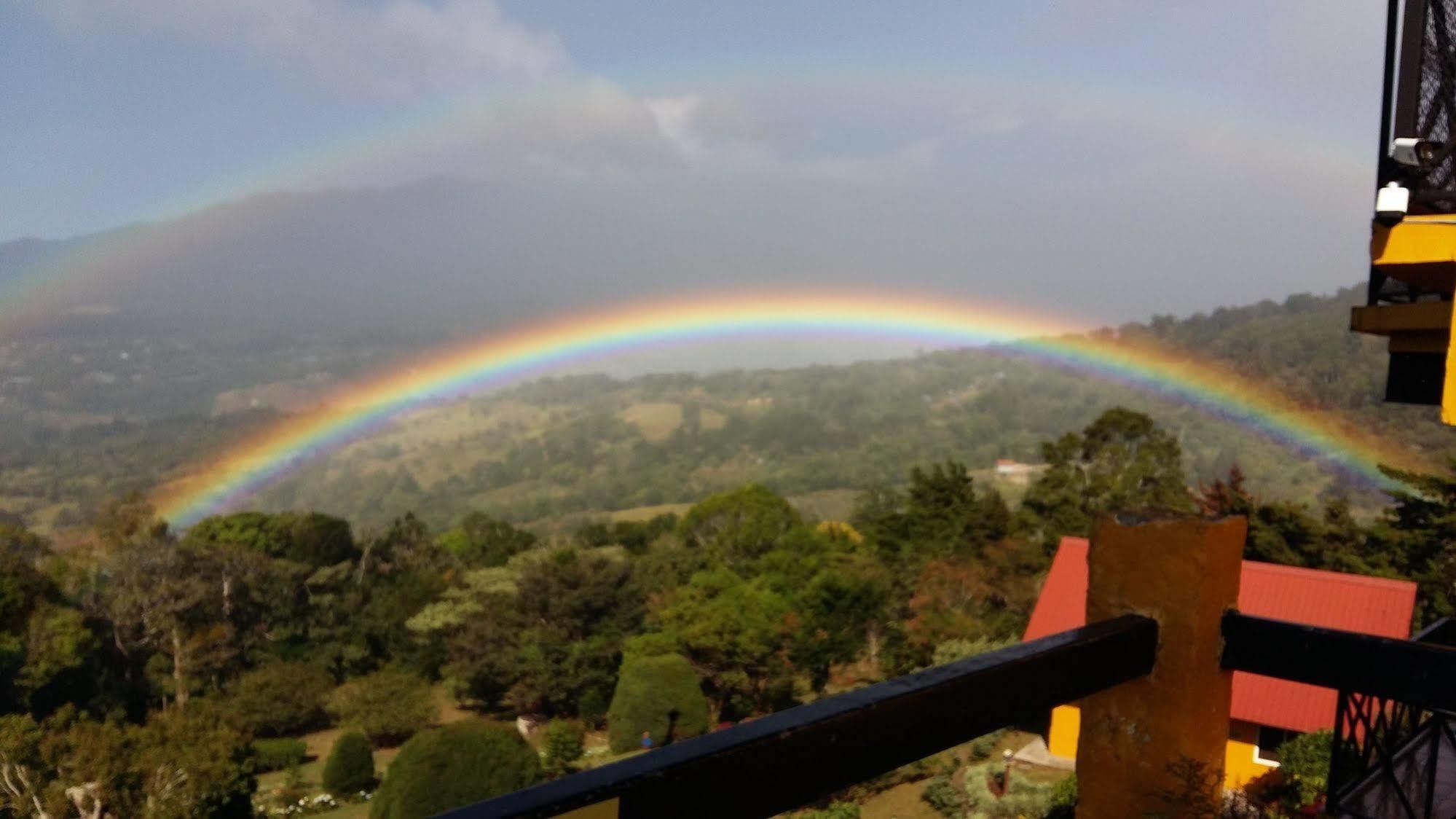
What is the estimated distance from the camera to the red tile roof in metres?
9.38

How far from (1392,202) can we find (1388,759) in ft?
4.24

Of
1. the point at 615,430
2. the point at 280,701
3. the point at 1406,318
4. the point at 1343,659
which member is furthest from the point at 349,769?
the point at 615,430

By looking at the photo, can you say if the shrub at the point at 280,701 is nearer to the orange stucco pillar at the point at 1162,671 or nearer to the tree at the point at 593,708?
the tree at the point at 593,708

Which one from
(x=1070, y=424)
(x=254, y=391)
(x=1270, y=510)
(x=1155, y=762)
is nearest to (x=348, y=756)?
(x=1270, y=510)

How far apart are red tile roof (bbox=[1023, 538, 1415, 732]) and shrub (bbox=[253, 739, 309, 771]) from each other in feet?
52.4

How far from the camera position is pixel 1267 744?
9.91 meters

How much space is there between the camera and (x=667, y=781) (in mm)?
812

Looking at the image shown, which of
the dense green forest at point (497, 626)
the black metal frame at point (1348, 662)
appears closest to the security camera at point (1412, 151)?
the black metal frame at point (1348, 662)

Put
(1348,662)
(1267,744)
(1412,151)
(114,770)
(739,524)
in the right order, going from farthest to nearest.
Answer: (739,524), (114,770), (1267,744), (1412,151), (1348,662)

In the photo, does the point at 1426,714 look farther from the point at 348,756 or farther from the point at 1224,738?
the point at 348,756

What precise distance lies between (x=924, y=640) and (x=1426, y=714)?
51.7 feet

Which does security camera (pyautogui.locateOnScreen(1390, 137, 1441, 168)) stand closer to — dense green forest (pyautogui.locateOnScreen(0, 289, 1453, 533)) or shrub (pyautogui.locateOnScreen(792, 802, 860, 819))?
shrub (pyautogui.locateOnScreen(792, 802, 860, 819))

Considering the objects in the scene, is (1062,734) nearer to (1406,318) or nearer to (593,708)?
(1406,318)

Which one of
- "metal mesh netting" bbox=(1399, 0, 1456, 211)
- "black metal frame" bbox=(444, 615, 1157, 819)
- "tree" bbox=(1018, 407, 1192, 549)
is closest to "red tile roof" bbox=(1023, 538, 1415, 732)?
"metal mesh netting" bbox=(1399, 0, 1456, 211)
